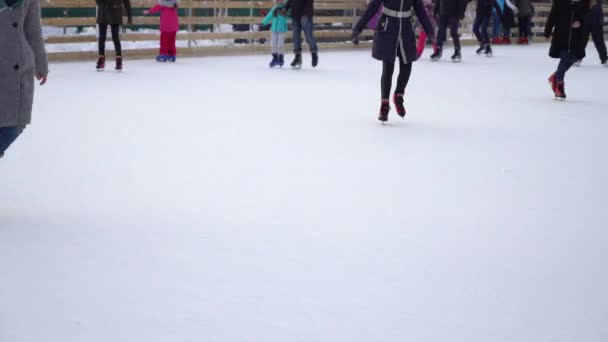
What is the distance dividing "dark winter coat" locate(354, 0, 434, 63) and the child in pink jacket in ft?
22.3

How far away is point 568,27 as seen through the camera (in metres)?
9.97

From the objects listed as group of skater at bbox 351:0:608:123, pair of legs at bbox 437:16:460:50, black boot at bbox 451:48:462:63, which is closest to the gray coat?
group of skater at bbox 351:0:608:123

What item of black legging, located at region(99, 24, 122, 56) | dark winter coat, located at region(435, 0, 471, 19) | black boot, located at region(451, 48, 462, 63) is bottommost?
black boot, located at region(451, 48, 462, 63)

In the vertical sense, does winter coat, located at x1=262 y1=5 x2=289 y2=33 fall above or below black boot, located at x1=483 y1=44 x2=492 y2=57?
above

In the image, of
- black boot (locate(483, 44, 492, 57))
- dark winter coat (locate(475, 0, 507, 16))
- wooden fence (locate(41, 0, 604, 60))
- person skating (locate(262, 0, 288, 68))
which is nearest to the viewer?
person skating (locate(262, 0, 288, 68))

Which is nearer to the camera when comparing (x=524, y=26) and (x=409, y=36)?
(x=409, y=36)

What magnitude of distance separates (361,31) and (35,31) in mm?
4534

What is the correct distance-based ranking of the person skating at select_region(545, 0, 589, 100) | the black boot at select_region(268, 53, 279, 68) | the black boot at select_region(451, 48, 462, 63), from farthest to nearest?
the black boot at select_region(451, 48, 462, 63) → the black boot at select_region(268, 53, 279, 68) → the person skating at select_region(545, 0, 589, 100)

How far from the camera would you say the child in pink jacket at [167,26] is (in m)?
14.5

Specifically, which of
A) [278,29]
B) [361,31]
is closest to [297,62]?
[278,29]

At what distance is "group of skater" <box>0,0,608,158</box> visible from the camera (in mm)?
4145

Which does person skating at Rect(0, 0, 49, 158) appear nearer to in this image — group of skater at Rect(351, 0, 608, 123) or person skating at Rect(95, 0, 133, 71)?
group of skater at Rect(351, 0, 608, 123)

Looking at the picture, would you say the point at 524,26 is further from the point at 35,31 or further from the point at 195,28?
the point at 35,31

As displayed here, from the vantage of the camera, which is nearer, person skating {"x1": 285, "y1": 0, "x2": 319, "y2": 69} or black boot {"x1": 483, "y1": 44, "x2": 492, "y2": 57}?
person skating {"x1": 285, "y1": 0, "x2": 319, "y2": 69}
